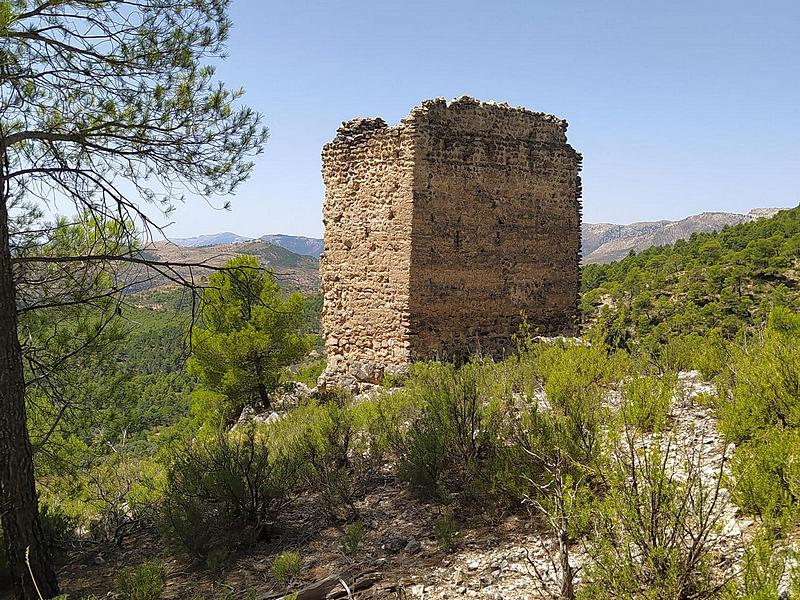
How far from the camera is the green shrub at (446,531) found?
Result: 3891 mm

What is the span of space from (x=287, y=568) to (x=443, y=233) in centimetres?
700

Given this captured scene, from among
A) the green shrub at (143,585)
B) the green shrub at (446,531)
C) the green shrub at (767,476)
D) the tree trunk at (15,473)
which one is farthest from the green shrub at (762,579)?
the tree trunk at (15,473)

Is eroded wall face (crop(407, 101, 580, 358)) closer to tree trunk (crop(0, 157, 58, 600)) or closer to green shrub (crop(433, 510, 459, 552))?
green shrub (crop(433, 510, 459, 552))

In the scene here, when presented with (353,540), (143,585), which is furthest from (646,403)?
(143,585)

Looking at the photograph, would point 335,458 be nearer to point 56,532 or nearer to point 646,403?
point 56,532

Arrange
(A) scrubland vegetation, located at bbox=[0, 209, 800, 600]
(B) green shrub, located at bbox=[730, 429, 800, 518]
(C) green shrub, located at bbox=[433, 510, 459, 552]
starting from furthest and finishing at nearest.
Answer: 1. (C) green shrub, located at bbox=[433, 510, 459, 552]
2. (B) green shrub, located at bbox=[730, 429, 800, 518]
3. (A) scrubland vegetation, located at bbox=[0, 209, 800, 600]

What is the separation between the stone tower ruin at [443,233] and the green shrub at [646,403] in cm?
522

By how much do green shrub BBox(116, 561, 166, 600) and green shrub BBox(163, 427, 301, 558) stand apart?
1.93ft

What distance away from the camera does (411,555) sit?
3.98 m

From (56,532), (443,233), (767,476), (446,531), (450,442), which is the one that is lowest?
(56,532)

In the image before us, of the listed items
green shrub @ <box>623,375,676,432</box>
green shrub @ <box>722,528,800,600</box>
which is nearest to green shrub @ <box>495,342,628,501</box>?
green shrub @ <box>623,375,676,432</box>

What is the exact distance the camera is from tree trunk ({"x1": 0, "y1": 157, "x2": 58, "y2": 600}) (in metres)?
4.20

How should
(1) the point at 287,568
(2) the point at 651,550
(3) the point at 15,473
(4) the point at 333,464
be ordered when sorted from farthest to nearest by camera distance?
(4) the point at 333,464, (3) the point at 15,473, (1) the point at 287,568, (2) the point at 651,550

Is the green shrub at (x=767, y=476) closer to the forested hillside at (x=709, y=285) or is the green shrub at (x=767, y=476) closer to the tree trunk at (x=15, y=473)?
the tree trunk at (x=15, y=473)
